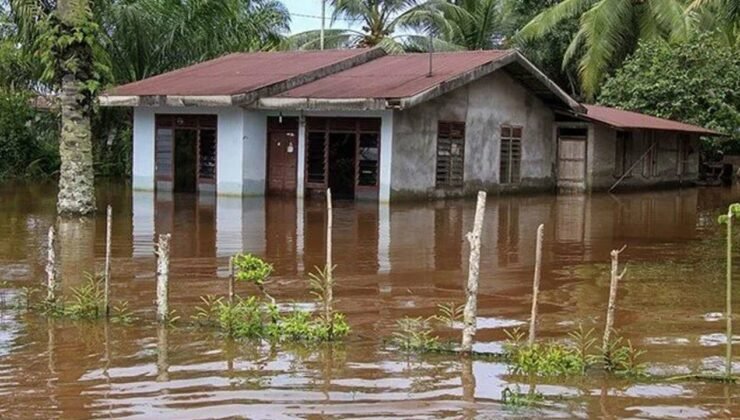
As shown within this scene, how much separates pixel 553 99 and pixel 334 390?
863 inches

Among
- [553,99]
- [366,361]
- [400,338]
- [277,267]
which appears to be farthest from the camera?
[553,99]

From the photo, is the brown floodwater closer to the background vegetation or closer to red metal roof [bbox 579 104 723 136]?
red metal roof [bbox 579 104 723 136]

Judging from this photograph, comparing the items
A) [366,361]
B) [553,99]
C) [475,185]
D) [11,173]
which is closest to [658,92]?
[553,99]

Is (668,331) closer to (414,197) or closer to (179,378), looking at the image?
(179,378)

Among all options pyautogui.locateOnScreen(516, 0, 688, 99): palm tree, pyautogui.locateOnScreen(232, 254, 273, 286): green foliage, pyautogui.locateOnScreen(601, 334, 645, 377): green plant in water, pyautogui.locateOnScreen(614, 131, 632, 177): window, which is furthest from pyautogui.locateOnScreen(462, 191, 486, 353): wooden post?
pyautogui.locateOnScreen(516, 0, 688, 99): palm tree

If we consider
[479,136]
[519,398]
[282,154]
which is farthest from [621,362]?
[479,136]

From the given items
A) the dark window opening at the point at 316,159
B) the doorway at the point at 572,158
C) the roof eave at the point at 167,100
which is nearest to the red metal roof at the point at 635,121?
the doorway at the point at 572,158

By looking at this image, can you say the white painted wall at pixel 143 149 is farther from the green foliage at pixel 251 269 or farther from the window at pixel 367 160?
the green foliage at pixel 251 269

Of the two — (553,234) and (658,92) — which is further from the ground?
(658,92)

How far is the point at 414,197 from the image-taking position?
76.2ft

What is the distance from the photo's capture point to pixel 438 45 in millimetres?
34562

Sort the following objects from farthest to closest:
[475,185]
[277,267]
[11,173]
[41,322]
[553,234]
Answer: [11,173] → [475,185] → [553,234] → [277,267] → [41,322]

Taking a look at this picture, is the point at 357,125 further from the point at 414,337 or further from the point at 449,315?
the point at 414,337

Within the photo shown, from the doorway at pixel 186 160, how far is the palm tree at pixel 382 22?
10561mm
